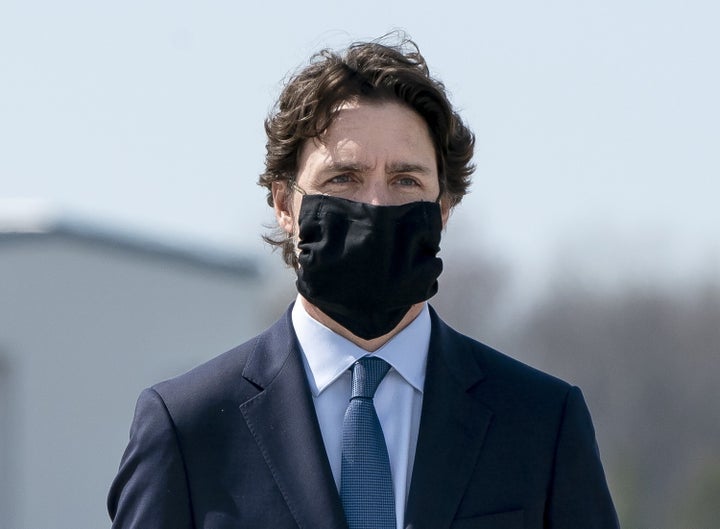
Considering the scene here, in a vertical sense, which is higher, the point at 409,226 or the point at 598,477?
the point at 409,226

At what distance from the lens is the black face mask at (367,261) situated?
357cm

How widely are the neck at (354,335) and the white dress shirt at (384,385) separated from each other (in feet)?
0.04

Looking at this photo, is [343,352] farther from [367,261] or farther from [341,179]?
[341,179]

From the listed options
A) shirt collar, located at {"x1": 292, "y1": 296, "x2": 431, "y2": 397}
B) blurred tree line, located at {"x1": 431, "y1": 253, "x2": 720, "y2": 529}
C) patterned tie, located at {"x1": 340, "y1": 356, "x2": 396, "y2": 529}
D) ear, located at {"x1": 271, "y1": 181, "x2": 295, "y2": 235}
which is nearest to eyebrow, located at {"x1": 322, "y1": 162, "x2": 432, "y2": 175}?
ear, located at {"x1": 271, "y1": 181, "x2": 295, "y2": 235}

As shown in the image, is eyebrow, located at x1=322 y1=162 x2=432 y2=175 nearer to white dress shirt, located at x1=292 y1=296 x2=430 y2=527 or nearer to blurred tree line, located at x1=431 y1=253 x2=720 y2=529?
white dress shirt, located at x1=292 y1=296 x2=430 y2=527

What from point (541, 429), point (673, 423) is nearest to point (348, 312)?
point (541, 429)

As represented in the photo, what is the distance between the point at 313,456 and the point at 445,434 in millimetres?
292

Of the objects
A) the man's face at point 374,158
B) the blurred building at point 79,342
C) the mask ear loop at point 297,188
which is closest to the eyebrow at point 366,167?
the man's face at point 374,158

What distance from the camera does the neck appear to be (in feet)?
12.0

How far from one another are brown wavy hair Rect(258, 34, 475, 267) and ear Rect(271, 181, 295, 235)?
16 mm

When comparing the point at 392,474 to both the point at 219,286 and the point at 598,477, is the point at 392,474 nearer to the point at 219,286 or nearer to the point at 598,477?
the point at 598,477

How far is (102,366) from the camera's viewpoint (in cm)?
1672

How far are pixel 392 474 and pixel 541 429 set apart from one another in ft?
1.16

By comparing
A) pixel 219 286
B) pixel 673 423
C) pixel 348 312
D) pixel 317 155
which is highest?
pixel 317 155
